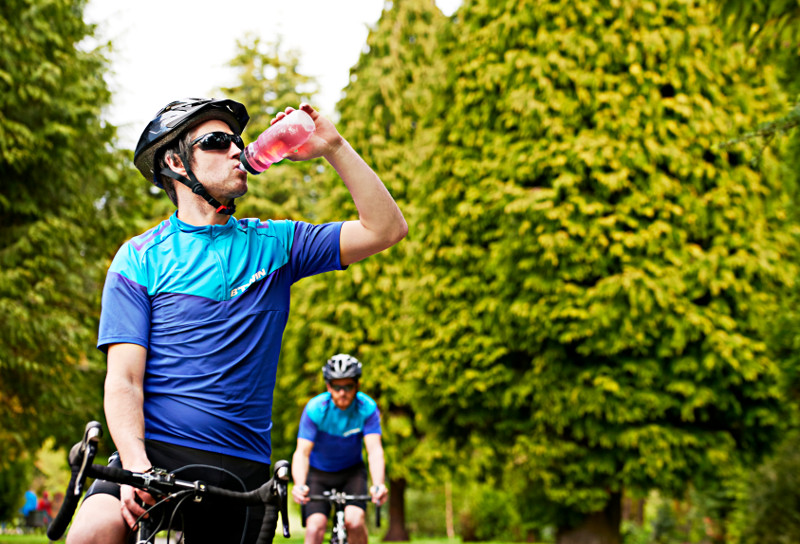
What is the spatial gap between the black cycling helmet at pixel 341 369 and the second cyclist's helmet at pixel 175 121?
4.35m

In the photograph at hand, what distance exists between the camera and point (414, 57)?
22.4 metres

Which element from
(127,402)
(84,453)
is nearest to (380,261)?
(127,402)

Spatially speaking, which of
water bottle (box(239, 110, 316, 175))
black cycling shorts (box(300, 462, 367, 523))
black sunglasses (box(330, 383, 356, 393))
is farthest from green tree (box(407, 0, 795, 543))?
water bottle (box(239, 110, 316, 175))

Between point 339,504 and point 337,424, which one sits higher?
point 337,424

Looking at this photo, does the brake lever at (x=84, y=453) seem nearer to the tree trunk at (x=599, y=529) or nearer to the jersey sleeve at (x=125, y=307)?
the jersey sleeve at (x=125, y=307)

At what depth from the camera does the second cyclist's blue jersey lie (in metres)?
2.61

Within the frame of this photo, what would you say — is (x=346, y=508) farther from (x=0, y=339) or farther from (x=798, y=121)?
(x=0, y=339)

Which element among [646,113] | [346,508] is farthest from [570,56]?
[346,508]

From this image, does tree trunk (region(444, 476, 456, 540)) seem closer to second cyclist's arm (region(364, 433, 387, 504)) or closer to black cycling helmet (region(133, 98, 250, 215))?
second cyclist's arm (region(364, 433, 387, 504))

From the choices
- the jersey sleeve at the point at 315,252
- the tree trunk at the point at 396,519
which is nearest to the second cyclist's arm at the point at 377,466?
the jersey sleeve at the point at 315,252

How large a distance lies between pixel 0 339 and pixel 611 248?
9.74 metres

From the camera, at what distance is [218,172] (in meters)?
2.86

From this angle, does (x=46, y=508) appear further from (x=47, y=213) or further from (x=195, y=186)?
(x=195, y=186)

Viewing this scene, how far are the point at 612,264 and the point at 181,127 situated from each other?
1075cm
